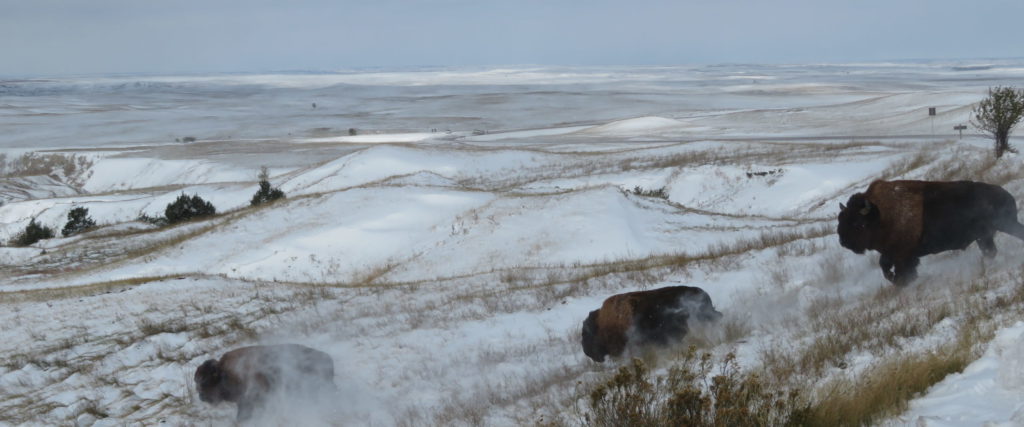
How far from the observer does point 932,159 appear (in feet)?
90.6

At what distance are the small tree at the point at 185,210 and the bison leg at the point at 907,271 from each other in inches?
1393

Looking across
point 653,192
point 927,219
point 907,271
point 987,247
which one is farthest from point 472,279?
point 653,192

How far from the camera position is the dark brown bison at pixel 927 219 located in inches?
312

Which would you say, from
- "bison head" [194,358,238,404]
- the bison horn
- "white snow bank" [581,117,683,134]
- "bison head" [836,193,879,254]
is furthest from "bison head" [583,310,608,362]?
"white snow bank" [581,117,683,134]

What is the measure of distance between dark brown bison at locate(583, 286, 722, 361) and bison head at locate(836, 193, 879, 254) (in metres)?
2.07

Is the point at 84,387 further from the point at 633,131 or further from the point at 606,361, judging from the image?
the point at 633,131

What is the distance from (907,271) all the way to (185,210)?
36475 millimetres

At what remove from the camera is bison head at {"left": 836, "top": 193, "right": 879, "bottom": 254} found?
8.38m

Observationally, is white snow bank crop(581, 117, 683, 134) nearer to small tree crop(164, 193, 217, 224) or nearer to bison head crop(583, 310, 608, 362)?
small tree crop(164, 193, 217, 224)

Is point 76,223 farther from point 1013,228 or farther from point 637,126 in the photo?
point 637,126

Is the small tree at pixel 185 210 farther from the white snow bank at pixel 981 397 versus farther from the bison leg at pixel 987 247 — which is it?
the white snow bank at pixel 981 397

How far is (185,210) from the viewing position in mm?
37000

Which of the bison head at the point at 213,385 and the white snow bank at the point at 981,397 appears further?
the bison head at the point at 213,385

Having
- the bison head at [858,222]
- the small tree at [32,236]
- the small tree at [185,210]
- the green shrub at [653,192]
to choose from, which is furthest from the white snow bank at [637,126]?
the bison head at [858,222]
